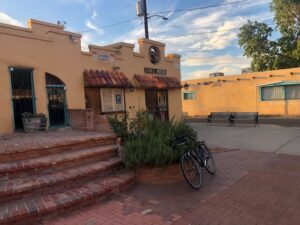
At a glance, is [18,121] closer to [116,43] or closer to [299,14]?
[116,43]

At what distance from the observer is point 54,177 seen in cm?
440

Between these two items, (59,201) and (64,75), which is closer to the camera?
(59,201)

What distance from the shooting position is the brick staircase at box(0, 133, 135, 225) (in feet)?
12.1

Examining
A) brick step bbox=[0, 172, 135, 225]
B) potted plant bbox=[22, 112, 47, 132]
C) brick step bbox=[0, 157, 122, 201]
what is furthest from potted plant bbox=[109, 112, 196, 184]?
potted plant bbox=[22, 112, 47, 132]

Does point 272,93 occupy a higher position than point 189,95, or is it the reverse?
point 189,95

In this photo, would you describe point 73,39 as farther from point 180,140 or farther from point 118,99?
point 180,140

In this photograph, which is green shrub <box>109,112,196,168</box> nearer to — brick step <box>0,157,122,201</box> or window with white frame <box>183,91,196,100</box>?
brick step <box>0,157,122,201</box>

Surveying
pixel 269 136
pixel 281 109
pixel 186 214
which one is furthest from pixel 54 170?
pixel 281 109

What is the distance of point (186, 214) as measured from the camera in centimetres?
374

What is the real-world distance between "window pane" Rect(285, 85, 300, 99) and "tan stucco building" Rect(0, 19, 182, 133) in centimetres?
1199

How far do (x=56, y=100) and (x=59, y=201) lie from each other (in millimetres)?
5207

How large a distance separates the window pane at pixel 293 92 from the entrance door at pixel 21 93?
1841 cm

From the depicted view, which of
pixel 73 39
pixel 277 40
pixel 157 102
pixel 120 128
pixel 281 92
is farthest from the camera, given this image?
pixel 277 40

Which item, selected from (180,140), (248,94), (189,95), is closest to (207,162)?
(180,140)
